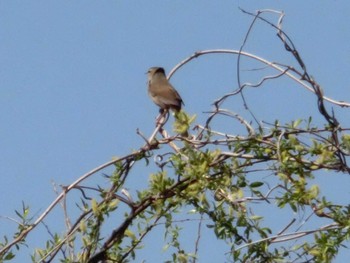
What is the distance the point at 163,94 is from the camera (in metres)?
6.90

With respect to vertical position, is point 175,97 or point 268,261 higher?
point 175,97

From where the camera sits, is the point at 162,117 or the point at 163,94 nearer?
the point at 162,117

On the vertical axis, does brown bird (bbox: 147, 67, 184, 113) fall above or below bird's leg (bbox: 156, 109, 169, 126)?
above

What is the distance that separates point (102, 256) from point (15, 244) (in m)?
0.36

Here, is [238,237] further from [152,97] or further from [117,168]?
[152,97]

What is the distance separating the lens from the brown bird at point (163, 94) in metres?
6.51

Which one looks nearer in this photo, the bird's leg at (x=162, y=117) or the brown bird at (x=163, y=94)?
the bird's leg at (x=162, y=117)

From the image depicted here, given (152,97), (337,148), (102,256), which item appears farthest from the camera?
(152,97)

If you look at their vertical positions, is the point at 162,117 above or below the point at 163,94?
below

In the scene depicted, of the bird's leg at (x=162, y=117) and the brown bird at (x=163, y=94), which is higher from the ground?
the brown bird at (x=163, y=94)

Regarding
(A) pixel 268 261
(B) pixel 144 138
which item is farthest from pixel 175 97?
(A) pixel 268 261

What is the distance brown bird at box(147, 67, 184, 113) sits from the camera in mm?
6512

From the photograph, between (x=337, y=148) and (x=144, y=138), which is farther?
(x=144, y=138)

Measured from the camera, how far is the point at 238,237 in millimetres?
4414
